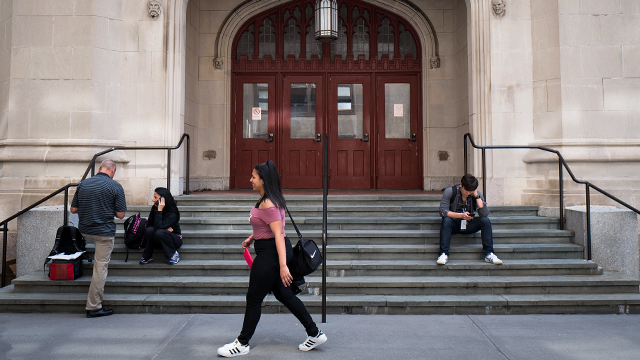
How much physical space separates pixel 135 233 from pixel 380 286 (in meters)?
3.32

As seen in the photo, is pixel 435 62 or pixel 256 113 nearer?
pixel 435 62

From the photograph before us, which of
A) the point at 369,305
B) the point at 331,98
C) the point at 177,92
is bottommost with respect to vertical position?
the point at 369,305

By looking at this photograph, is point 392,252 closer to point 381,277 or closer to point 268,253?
point 381,277

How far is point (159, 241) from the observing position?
6.07 m

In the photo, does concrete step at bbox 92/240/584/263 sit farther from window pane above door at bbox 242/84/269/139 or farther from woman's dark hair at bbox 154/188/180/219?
window pane above door at bbox 242/84/269/139

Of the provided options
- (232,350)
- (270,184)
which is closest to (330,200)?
(270,184)

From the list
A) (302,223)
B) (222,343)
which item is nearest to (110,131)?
(302,223)

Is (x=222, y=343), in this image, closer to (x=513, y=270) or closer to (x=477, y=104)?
(x=513, y=270)

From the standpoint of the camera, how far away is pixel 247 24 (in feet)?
36.6

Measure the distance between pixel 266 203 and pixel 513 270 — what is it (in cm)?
392

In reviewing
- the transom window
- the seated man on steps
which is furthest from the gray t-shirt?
the transom window

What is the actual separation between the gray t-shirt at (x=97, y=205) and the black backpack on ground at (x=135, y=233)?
677 mm

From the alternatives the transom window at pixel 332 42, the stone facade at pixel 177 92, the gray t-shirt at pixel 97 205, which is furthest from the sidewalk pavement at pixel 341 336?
the transom window at pixel 332 42

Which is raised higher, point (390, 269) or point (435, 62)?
point (435, 62)
